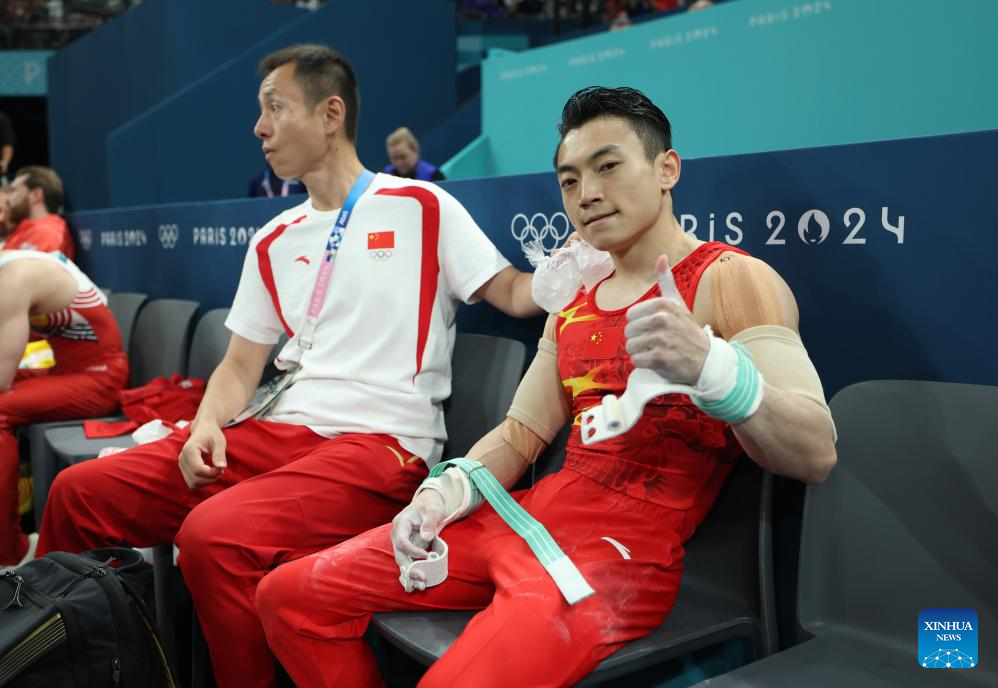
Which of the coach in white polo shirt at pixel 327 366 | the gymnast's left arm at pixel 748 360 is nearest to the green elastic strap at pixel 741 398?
the gymnast's left arm at pixel 748 360

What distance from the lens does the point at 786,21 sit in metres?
4.34

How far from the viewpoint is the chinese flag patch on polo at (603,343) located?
154 cm

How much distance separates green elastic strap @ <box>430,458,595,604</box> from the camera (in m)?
1.30

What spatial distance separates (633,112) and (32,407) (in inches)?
103

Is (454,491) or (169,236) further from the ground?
(169,236)

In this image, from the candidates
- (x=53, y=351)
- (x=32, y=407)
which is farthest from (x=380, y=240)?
(x=53, y=351)

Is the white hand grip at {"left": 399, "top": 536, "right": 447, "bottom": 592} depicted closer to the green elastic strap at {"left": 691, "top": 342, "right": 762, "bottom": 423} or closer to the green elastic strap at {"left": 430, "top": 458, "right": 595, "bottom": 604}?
the green elastic strap at {"left": 430, "top": 458, "right": 595, "bottom": 604}

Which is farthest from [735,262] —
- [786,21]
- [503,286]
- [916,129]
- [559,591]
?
[786,21]

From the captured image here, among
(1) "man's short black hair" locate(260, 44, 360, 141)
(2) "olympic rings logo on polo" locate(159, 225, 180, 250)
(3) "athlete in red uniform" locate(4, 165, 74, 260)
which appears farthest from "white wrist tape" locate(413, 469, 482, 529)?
(3) "athlete in red uniform" locate(4, 165, 74, 260)

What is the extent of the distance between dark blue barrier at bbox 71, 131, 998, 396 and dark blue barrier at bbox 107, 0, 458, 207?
565 cm

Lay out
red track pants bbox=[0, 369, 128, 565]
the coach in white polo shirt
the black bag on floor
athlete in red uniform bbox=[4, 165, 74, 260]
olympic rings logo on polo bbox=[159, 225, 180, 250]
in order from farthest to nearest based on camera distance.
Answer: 1. athlete in red uniform bbox=[4, 165, 74, 260]
2. olympic rings logo on polo bbox=[159, 225, 180, 250]
3. red track pants bbox=[0, 369, 128, 565]
4. the coach in white polo shirt
5. the black bag on floor

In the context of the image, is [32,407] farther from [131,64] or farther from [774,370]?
[131,64]

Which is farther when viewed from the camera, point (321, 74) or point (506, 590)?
point (321, 74)

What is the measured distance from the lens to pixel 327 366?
2229 millimetres
